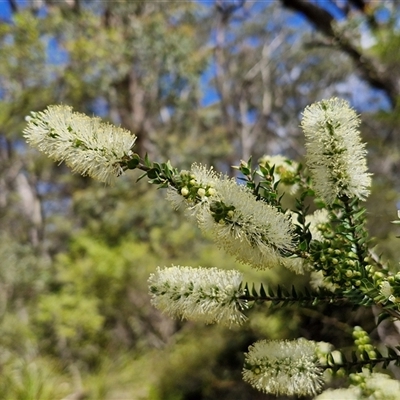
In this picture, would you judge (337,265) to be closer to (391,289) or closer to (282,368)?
(391,289)

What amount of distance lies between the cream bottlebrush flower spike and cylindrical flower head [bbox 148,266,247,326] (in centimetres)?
9

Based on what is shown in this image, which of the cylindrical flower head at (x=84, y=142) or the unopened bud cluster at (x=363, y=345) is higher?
the cylindrical flower head at (x=84, y=142)

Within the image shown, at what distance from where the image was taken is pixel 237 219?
716mm

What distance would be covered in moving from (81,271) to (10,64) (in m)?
3.36

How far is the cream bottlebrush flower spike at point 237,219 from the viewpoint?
2.35ft

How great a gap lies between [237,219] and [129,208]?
6.80m

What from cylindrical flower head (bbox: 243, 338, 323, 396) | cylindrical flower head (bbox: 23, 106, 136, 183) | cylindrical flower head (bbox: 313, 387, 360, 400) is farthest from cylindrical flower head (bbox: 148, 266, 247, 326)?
cylindrical flower head (bbox: 313, 387, 360, 400)

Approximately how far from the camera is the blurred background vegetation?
3902 millimetres

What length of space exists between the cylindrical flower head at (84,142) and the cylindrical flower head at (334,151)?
345 mm

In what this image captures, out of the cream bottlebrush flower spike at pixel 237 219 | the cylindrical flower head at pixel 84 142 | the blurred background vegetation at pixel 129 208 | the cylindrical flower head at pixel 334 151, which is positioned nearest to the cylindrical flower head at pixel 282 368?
the cream bottlebrush flower spike at pixel 237 219

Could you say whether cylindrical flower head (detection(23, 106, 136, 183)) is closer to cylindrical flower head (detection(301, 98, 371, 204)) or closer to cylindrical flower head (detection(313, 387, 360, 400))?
cylindrical flower head (detection(301, 98, 371, 204))

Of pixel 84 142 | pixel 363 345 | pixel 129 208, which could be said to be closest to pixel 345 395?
pixel 363 345

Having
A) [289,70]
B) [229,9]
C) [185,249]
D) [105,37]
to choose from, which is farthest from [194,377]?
[289,70]

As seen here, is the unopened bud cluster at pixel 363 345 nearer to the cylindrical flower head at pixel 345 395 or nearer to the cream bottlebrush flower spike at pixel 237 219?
the cylindrical flower head at pixel 345 395
